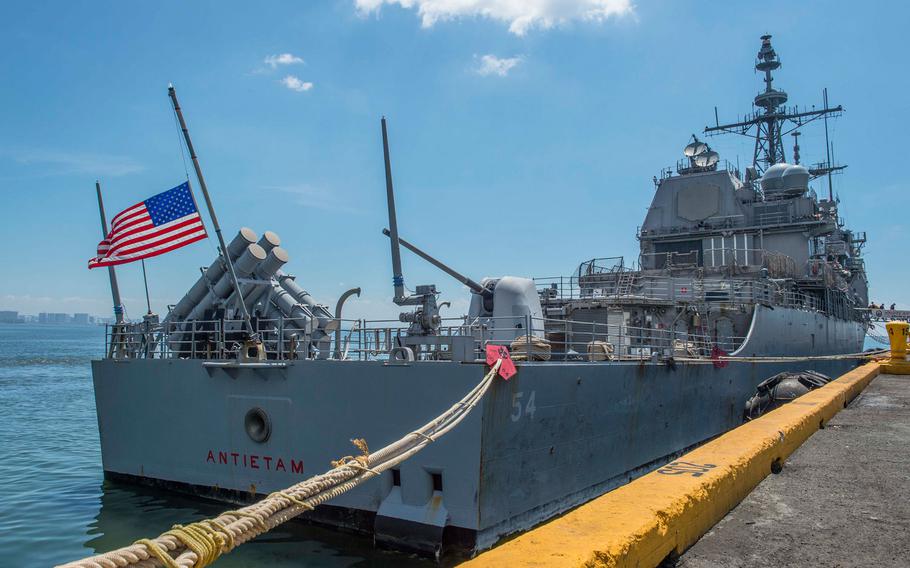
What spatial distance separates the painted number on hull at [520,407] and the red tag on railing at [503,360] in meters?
0.38

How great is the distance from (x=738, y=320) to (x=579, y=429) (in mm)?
8627

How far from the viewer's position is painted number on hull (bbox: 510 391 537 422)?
8.51 m

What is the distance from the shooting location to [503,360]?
27.0 ft

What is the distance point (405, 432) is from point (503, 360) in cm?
161

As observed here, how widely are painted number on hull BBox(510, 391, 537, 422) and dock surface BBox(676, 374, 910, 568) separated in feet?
10.3

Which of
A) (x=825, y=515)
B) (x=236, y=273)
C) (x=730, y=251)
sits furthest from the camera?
(x=730, y=251)

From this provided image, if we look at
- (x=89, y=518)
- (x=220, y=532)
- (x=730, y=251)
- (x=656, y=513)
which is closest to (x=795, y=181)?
(x=730, y=251)

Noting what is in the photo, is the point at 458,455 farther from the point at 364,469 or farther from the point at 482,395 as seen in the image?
the point at 364,469

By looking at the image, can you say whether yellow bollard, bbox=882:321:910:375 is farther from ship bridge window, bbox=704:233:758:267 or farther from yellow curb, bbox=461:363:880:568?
yellow curb, bbox=461:363:880:568

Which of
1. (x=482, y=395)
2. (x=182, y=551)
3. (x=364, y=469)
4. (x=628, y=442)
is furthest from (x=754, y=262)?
(x=182, y=551)

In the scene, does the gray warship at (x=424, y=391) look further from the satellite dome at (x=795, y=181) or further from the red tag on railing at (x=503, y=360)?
the satellite dome at (x=795, y=181)

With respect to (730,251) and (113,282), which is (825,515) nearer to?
(113,282)

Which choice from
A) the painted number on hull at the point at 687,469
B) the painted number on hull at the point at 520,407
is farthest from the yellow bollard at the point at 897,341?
the painted number on hull at the point at 687,469

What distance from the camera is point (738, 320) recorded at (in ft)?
54.9
